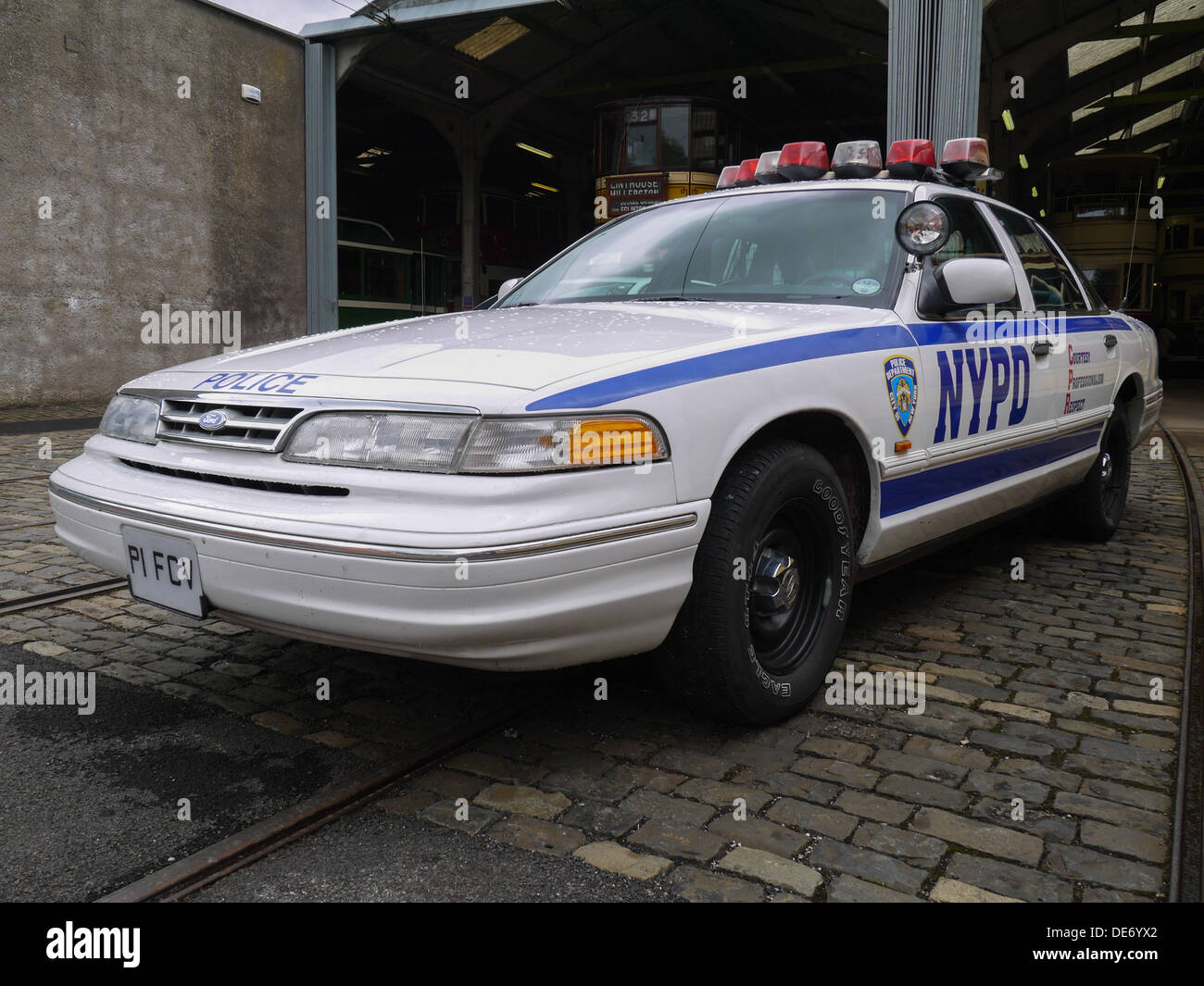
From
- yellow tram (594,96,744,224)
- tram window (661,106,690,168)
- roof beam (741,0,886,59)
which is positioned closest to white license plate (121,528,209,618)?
yellow tram (594,96,744,224)

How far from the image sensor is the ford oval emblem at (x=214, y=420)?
246 centimetres

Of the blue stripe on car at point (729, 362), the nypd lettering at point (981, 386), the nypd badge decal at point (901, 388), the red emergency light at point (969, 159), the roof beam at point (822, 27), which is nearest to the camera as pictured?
the blue stripe on car at point (729, 362)

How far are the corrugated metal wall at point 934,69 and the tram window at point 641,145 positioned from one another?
5.55m

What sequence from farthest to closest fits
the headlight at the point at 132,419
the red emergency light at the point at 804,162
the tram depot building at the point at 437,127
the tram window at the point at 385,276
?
the tram window at the point at 385,276 → the tram depot building at the point at 437,127 → the red emergency light at the point at 804,162 → the headlight at the point at 132,419

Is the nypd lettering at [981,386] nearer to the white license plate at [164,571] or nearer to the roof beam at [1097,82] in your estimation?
the white license plate at [164,571]

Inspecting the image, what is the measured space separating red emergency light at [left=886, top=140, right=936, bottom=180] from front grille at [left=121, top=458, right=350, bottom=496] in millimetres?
2831

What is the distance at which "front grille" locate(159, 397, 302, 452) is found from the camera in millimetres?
2359

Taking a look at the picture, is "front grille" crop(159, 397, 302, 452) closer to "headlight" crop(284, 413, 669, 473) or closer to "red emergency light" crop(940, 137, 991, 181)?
"headlight" crop(284, 413, 669, 473)

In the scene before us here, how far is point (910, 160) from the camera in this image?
13.2ft

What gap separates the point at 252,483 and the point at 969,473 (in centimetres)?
239

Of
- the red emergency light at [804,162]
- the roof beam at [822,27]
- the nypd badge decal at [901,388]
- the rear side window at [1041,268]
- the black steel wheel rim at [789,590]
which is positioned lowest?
the black steel wheel rim at [789,590]

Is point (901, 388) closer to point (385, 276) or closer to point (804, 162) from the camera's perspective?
point (804, 162)

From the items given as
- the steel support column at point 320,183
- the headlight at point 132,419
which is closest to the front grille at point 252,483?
the headlight at point 132,419
